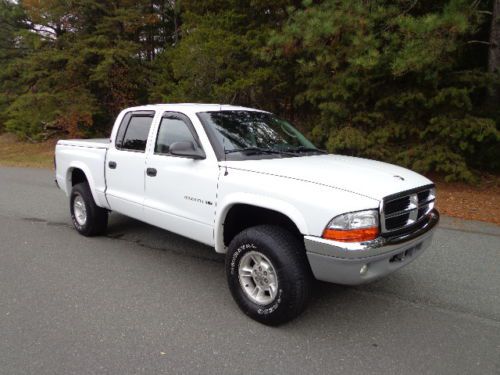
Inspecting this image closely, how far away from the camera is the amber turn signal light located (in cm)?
300

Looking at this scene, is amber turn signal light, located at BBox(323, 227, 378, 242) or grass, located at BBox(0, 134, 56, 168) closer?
amber turn signal light, located at BBox(323, 227, 378, 242)

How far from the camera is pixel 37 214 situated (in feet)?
23.8

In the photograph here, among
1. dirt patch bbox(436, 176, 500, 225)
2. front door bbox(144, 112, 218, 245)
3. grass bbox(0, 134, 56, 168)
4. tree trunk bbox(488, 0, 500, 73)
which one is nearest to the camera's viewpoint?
front door bbox(144, 112, 218, 245)

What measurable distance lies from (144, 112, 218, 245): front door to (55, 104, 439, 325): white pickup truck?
12mm

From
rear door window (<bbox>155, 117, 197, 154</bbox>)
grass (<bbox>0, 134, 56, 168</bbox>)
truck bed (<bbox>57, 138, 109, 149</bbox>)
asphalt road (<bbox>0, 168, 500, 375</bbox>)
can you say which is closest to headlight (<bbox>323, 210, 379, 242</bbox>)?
asphalt road (<bbox>0, 168, 500, 375</bbox>)

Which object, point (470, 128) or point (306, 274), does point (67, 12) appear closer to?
point (470, 128)

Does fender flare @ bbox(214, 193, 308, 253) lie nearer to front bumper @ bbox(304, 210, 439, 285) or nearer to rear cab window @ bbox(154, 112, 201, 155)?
front bumper @ bbox(304, 210, 439, 285)

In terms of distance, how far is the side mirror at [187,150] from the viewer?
3.80 meters

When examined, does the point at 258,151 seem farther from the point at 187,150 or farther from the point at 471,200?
the point at 471,200

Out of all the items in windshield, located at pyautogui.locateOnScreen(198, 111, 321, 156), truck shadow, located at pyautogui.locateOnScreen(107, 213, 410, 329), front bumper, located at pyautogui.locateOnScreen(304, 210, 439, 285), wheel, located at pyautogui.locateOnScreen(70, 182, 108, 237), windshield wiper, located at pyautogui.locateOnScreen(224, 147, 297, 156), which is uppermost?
windshield, located at pyautogui.locateOnScreen(198, 111, 321, 156)

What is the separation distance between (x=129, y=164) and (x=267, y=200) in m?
2.23

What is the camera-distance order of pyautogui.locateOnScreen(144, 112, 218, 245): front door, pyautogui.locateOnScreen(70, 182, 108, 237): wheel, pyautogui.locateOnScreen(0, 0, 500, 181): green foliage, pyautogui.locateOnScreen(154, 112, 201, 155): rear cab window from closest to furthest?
1. pyautogui.locateOnScreen(144, 112, 218, 245): front door
2. pyautogui.locateOnScreen(154, 112, 201, 155): rear cab window
3. pyautogui.locateOnScreen(70, 182, 108, 237): wheel
4. pyautogui.locateOnScreen(0, 0, 500, 181): green foliage

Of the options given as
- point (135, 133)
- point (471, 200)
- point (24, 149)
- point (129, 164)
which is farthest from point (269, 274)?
point (24, 149)

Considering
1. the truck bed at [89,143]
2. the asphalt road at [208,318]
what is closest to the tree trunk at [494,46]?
the asphalt road at [208,318]
